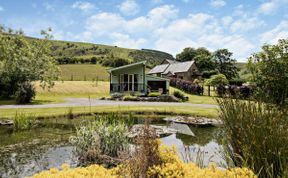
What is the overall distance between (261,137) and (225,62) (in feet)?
249

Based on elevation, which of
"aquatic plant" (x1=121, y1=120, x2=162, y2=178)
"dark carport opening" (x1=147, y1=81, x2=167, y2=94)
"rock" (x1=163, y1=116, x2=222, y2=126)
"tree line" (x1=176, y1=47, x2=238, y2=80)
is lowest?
"rock" (x1=163, y1=116, x2=222, y2=126)

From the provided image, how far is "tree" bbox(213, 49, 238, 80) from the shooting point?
75062 millimetres

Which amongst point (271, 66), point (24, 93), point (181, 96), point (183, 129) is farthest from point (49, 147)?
point (181, 96)

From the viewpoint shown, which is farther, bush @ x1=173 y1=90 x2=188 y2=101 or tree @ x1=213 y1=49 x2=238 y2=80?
tree @ x1=213 y1=49 x2=238 y2=80

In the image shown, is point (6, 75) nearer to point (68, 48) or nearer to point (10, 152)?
point (10, 152)

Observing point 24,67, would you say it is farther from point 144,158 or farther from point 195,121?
point 144,158

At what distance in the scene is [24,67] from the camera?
2658 cm

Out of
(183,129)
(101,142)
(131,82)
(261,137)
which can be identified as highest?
(131,82)

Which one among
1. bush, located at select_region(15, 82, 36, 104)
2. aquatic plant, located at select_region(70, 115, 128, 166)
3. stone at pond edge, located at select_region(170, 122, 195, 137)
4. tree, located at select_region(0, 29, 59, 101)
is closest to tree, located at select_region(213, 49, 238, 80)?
tree, located at select_region(0, 29, 59, 101)

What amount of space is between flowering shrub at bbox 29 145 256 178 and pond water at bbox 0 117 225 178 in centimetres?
82

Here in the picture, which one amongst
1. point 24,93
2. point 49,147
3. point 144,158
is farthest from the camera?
point 24,93

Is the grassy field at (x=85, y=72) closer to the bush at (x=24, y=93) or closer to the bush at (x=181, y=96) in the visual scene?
the bush at (x=181, y=96)

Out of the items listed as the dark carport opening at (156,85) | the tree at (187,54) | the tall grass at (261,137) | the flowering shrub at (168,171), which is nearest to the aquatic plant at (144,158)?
the flowering shrub at (168,171)

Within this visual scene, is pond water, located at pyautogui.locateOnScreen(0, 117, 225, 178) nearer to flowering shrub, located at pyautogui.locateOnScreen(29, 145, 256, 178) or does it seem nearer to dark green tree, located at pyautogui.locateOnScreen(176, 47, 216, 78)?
flowering shrub, located at pyautogui.locateOnScreen(29, 145, 256, 178)
